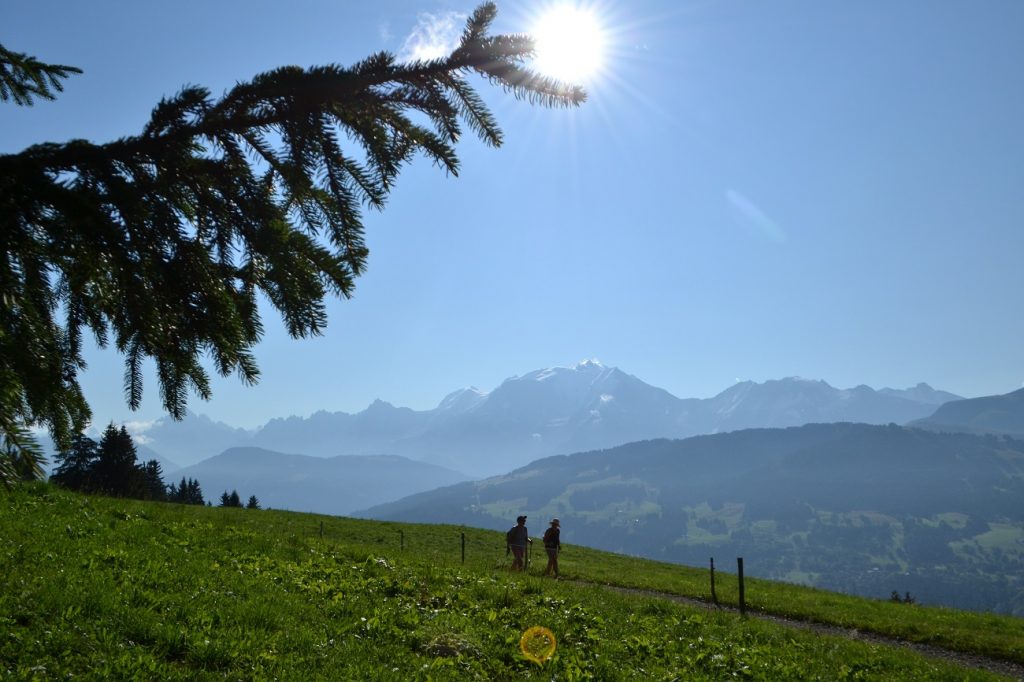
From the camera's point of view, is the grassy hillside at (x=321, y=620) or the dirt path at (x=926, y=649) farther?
the dirt path at (x=926, y=649)

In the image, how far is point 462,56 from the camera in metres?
2.83

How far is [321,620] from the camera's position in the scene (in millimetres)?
12102

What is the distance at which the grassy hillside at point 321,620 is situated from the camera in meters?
9.26

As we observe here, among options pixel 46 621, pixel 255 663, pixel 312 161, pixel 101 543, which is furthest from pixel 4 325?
pixel 101 543

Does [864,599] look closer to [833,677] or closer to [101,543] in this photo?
[833,677]

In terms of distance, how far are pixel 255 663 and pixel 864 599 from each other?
28.3m

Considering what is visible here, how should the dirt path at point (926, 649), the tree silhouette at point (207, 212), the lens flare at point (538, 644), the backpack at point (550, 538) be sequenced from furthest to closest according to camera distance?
the backpack at point (550, 538)
the dirt path at point (926, 649)
the lens flare at point (538, 644)
the tree silhouette at point (207, 212)

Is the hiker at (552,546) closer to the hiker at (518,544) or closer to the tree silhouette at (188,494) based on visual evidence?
the hiker at (518,544)

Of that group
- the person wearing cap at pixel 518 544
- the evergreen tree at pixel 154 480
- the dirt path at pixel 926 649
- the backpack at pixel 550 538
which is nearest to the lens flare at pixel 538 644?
the dirt path at pixel 926 649

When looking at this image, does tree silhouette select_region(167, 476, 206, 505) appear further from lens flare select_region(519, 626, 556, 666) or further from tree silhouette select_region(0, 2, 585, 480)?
tree silhouette select_region(0, 2, 585, 480)

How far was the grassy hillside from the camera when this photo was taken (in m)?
9.26

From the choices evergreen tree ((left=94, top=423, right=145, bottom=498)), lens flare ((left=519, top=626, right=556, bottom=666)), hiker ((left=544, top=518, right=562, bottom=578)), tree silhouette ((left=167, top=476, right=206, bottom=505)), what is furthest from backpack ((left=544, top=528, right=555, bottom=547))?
tree silhouette ((left=167, top=476, right=206, bottom=505))

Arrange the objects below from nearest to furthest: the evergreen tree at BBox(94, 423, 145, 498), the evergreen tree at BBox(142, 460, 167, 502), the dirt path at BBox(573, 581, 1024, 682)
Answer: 1. the dirt path at BBox(573, 581, 1024, 682)
2. the evergreen tree at BBox(94, 423, 145, 498)
3. the evergreen tree at BBox(142, 460, 167, 502)

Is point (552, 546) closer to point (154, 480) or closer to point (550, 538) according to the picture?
point (550, 538)
